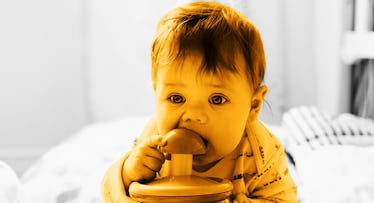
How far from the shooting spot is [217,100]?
0.82m

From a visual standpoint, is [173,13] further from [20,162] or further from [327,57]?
[20,162]

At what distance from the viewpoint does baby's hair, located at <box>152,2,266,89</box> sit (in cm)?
80

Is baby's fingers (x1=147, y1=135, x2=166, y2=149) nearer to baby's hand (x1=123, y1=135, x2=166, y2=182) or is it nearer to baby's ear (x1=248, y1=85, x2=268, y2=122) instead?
baby's hand (x1=123, y1=135, x2=166, y2=182)

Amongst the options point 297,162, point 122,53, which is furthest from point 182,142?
point 122,53

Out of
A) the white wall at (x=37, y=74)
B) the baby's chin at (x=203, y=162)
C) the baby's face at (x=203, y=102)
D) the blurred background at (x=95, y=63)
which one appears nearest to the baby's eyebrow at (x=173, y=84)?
the baby's face at (x=203, y=102)

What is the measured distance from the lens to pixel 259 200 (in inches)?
35.7

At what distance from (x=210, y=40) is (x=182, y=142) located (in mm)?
145

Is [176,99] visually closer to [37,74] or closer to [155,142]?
[155,142]

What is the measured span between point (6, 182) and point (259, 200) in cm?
38

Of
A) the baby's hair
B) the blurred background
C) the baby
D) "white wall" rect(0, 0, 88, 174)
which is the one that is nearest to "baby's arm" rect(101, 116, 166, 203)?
the baby

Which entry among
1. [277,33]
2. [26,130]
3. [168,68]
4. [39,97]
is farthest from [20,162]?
[168,68]

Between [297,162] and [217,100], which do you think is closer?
[217,100]

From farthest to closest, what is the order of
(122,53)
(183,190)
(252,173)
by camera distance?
(122,53) < (252,173) < (183,190)

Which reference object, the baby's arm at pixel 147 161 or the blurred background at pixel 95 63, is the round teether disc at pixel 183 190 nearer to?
the baby's arm at pixel 147 161
